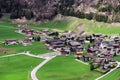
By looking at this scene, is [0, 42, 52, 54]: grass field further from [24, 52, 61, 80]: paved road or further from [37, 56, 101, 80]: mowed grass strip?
[37, 56, 101, 80]: mowed grass strip

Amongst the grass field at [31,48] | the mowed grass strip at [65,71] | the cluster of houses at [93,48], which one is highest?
the mowed grass strip at [65,71]

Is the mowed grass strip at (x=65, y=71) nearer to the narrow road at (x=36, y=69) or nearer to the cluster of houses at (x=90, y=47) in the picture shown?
the narrow road at (x=36, y=69)

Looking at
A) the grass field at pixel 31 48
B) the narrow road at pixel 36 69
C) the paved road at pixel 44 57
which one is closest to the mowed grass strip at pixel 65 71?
the narrow road at pixel 36 69

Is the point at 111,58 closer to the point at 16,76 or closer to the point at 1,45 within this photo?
the point at 16,76

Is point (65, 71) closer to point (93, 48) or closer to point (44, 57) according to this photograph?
point (44, 57)

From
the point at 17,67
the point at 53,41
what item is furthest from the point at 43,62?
the point at 53,41

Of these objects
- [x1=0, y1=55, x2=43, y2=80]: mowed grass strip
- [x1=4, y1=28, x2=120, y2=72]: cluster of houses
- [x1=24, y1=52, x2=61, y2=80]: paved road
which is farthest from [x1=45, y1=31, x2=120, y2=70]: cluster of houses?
[x1=0, y1=55, x2=43, y2=80]: mowed grass strip

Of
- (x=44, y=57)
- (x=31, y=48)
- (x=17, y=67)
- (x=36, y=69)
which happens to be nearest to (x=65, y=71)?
(x=36, y=69)
